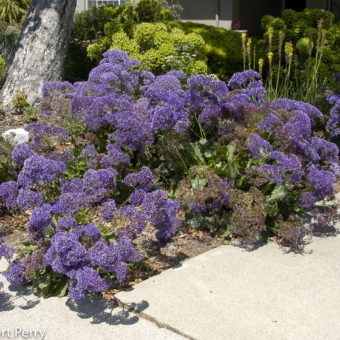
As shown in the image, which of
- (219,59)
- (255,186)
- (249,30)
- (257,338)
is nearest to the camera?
(257,338)

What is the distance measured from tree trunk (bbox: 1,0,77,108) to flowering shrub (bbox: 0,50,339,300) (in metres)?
2.23

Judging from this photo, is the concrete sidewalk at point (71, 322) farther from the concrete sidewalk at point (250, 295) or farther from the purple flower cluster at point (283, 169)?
the purple flower cluster at point (283, 169)

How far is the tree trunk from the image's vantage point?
796 centimetres

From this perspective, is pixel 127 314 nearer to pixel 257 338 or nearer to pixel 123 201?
pixel 257 338

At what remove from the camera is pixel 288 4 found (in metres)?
17.8

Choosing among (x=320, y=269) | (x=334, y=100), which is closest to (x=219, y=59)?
(x=334, y=100)

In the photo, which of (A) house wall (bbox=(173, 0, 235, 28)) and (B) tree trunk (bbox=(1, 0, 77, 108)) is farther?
(A) house wall (bbox=(173, 0, 235, 28))

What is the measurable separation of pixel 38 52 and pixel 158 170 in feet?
10.9

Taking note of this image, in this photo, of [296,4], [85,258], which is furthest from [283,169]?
[296,4]

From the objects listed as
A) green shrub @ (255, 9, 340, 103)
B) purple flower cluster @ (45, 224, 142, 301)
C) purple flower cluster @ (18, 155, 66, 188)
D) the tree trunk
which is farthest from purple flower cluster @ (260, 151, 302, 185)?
the tree trunk

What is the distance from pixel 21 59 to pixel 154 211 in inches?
183

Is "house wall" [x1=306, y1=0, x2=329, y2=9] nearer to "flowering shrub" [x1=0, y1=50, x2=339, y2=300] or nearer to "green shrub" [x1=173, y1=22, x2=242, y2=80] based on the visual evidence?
"green shrub" [x1=173, y1=22, x2=242, y2=80]

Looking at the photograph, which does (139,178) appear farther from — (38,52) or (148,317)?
(38,52)

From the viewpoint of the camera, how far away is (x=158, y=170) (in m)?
5.51
